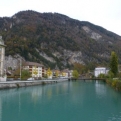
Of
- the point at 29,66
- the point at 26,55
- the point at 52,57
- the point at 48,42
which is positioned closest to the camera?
the point at 29,66

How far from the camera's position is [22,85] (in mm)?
57750

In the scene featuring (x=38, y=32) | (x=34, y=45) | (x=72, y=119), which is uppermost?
(x=38, y=32)

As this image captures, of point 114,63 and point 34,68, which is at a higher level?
point 114,63

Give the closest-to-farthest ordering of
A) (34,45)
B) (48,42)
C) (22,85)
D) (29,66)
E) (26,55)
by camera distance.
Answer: (22,85), (29,66), (26,55), (34,45), (48,42)

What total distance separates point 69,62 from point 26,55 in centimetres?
5373

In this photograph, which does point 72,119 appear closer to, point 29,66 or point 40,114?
point 40,114

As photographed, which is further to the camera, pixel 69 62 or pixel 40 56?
pixel 69 62

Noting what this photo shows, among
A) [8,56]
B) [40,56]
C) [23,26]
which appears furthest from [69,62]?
[8,56]

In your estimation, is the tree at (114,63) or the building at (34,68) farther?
the building at (34,68)

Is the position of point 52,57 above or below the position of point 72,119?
above

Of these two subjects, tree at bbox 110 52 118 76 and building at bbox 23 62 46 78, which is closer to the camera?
tree at bbox 110 52 118 76

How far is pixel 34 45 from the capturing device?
160375 millimetres

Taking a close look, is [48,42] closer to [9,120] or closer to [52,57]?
[52,57]

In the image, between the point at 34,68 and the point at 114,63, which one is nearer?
the point at 114,63
